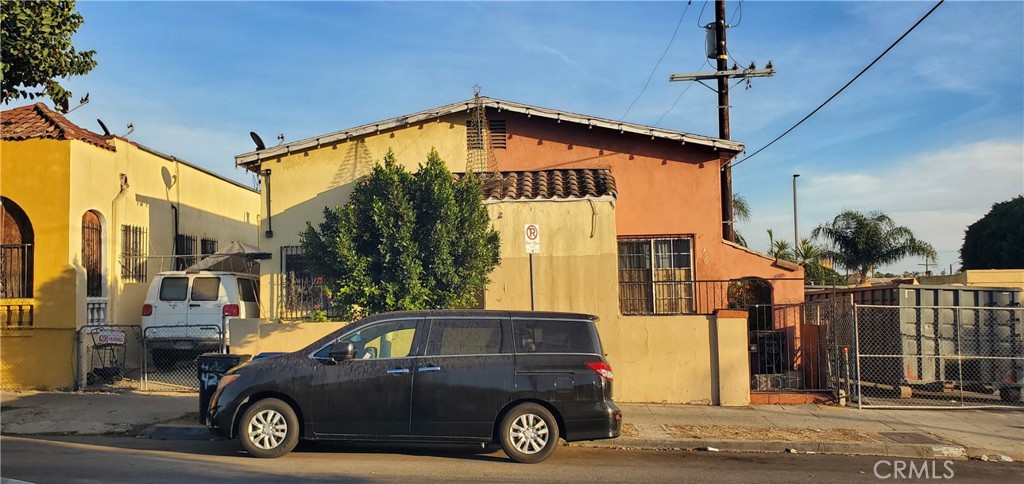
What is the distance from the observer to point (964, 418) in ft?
41.4

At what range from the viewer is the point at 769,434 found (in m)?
10.7

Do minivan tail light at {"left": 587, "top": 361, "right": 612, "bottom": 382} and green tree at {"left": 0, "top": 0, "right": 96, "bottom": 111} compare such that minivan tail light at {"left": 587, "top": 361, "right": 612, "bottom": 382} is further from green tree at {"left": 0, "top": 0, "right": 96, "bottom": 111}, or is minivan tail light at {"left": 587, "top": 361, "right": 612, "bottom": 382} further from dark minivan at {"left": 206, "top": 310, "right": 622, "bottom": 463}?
green tree at {"left": 0, "top": 0, "right": 96, "bottom": 111}

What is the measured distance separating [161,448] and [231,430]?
1425 millimetres

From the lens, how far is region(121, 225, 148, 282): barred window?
16.0 meters

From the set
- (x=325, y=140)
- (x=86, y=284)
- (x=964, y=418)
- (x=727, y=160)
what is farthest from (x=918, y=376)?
(x=86, y=284)

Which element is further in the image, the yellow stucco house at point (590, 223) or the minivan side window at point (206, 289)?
the minivan side window at point (206, 289)

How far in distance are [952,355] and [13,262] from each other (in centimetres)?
1675

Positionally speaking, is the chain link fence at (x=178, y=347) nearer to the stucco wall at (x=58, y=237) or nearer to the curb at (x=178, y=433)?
the stucco wall at (x=58, y=237)

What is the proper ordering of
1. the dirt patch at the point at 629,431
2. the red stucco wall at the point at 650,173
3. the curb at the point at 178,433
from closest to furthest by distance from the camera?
the curb at the point at 178,433 → the dirt patch at the point at 629,431 → the red stucco wall at the point at 650,173

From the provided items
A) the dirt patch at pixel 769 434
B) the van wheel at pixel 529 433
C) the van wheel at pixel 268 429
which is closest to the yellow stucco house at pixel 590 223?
the dirt patch at pixel 769 434

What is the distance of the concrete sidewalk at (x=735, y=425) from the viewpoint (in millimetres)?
10258

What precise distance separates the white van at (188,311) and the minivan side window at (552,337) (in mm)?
7393

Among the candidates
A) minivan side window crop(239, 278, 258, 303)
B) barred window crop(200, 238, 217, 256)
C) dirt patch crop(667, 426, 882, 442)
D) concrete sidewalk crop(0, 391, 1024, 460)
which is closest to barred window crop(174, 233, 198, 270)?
barred window crop(200, 238, 217, 256)

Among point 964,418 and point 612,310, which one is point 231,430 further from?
point 964,418
